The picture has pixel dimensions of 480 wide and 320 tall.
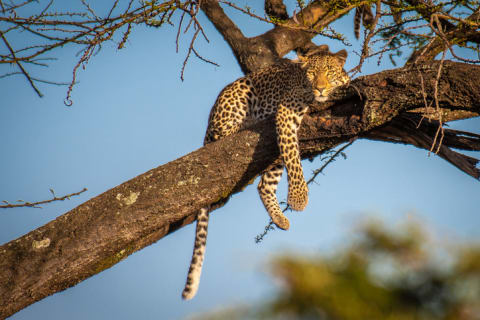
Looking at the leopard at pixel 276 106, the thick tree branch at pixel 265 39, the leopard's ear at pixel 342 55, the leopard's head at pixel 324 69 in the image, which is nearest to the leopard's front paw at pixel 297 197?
the leopard at pixel 276 106

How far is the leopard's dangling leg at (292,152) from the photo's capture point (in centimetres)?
582

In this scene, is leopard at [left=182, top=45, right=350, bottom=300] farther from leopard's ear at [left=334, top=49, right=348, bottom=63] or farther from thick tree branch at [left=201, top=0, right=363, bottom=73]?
thick tree branch at [left=201, top=0, right=363, bottom=73]

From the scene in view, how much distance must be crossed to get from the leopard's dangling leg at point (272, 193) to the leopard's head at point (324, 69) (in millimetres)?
1163

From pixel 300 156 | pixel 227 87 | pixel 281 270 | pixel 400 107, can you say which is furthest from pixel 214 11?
pixel 281 270

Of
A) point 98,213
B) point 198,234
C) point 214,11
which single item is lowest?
point 198,234

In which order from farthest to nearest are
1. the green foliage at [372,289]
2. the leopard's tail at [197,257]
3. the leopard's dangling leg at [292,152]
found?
the leopard's tail at [197,257], the leopard's dangling leg at [292,152], the green foliage at [372,289]

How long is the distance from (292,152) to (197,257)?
1619mm

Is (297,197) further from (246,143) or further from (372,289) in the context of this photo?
(372,289)

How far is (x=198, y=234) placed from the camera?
651 centimetres

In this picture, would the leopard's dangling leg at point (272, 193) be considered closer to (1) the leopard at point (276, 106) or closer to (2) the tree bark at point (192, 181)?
(1) the leopard at point (276, 106)

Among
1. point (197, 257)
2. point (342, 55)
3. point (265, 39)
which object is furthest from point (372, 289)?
point (265, 39)

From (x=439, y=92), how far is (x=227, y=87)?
3.04m

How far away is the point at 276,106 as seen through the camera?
7.07 metres

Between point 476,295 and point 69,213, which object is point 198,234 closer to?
point 69,213
